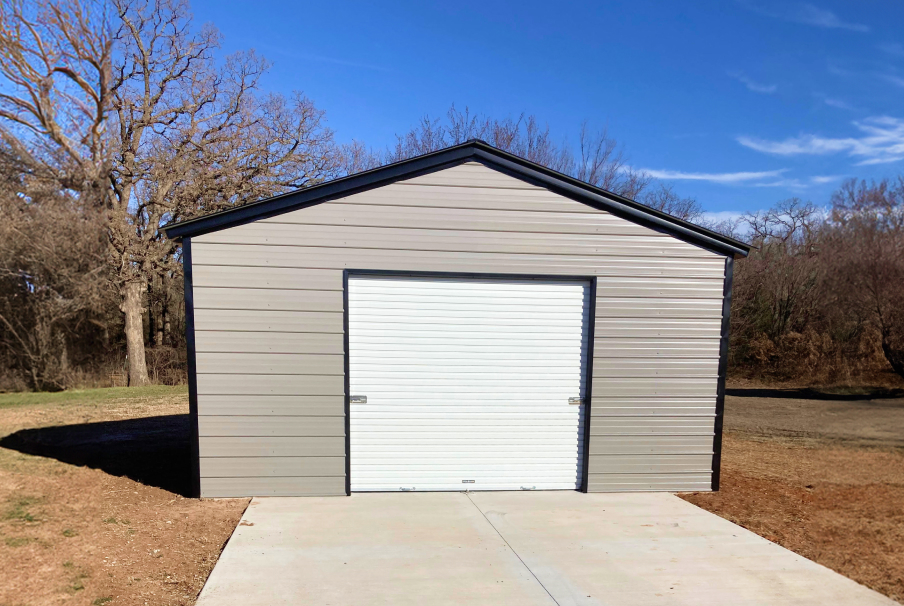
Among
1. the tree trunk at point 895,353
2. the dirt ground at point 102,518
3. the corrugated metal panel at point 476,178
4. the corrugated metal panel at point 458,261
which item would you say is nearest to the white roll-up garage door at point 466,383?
the corrugated metal panel at point 458,261

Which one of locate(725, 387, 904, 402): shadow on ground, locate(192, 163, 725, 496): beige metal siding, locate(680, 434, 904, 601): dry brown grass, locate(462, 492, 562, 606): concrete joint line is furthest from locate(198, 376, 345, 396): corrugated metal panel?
locate(725, 387, 904, 402): shadow on ground

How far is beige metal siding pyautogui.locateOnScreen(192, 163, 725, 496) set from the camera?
18.1 ft

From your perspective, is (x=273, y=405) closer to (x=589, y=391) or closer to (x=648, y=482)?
(x=589, y=391)

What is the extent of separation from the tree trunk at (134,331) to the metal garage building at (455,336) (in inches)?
443

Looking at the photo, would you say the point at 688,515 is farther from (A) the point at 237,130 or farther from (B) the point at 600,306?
(A) the point at 237,130

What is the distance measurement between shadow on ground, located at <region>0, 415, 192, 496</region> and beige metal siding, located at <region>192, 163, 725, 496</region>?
1.33 meters

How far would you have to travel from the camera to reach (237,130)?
1647cm

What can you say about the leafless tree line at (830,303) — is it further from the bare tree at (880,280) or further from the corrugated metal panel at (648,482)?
the corrugated metal panel at (648,482)

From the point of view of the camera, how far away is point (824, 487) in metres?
6.45

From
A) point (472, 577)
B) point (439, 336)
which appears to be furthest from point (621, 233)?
point (472, 577)

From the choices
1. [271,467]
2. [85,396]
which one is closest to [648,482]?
[271,467]

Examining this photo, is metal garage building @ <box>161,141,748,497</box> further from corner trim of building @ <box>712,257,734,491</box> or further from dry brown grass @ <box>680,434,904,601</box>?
dry brown grass @ <box>680,434,904,601</box>

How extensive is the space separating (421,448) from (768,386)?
51.9 feet

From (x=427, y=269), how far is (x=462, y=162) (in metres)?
1.28
